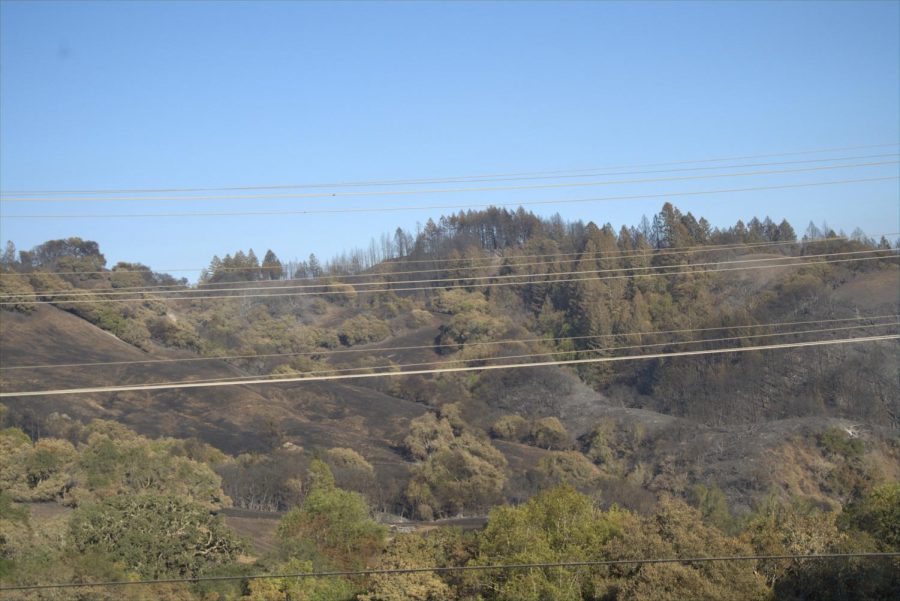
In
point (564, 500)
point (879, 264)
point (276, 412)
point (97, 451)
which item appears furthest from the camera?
point (879, 264)

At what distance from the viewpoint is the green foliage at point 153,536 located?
23.1 meters

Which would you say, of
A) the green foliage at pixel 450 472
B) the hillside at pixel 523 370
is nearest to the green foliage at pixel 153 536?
Answer: the hillside at pixel 523 370

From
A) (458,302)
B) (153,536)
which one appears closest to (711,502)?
(153,536)

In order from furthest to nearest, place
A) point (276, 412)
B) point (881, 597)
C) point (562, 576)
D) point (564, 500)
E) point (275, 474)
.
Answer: point (276, 412)
point (275, 474)
point (564, 500)
point (562, 576)
point (881, 597)

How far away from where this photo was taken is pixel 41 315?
65.7 m

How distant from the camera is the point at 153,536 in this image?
23.7 m

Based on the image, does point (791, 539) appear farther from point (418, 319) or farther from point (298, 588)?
point (418, 319)

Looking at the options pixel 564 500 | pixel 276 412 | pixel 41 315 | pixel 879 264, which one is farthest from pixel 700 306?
pixel 564 500

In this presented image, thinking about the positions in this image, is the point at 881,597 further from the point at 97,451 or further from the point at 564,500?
the point at 97,451

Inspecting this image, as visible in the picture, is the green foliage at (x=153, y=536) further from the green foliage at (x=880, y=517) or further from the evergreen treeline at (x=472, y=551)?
the green foliage at (x=880, y=517)

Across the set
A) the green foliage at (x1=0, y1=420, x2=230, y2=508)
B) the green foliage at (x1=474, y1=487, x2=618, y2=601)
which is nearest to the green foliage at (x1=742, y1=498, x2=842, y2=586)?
the green foliage at (x1=474, y1=487, x2=618, y2=601)

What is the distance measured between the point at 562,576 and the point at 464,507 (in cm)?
2871

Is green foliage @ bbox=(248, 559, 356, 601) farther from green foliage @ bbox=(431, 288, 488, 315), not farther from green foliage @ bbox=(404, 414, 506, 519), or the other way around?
green foliage @ bbox=(431, 288, 488, 315)

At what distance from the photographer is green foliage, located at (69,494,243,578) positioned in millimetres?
23141
